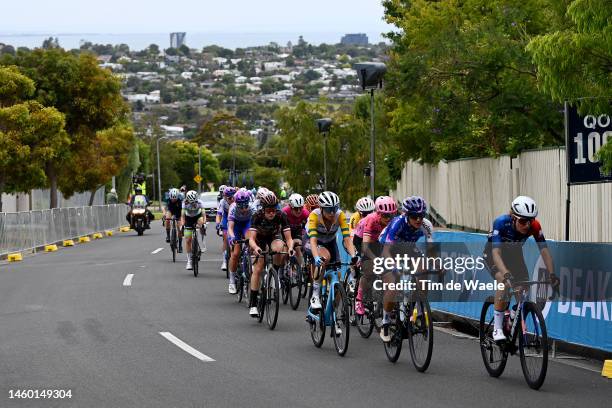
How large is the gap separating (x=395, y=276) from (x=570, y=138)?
4.65 meters

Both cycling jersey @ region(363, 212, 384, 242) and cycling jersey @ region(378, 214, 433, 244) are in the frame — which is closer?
cycling jersey @ region(378, 214, 433, 244)

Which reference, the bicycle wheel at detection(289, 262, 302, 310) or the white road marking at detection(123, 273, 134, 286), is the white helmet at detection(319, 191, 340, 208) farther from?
the white road marking at detection(123, 273, 134, 286)

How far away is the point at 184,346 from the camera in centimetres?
1379

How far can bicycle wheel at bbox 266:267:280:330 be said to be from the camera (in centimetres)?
1534

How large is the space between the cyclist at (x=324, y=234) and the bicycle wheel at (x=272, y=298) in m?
1.17

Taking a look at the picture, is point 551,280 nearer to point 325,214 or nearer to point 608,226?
point 325,214

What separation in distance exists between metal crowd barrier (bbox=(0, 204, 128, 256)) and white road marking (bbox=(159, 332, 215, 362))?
62.5ft

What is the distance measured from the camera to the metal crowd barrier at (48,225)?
111ft

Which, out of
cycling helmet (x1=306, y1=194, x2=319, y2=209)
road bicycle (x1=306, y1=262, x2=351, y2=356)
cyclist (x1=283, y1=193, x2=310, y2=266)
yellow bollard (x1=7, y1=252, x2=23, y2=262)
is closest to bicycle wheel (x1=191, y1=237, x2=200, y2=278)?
cycling helmet (x1=306, y1=194, x2=319, y2=209)

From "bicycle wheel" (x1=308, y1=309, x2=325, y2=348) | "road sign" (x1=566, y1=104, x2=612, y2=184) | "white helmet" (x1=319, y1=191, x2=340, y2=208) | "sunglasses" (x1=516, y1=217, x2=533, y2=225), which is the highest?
"road sign" (x1=566, y1=104, x2=612, y2=184)

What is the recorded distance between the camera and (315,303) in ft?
44.4

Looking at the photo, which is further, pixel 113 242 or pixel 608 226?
pixel 113 242

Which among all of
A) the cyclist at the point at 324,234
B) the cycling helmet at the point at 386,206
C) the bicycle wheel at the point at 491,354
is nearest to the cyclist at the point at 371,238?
the cycling helmet at the point at 386,206

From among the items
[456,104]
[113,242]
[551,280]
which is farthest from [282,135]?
[551,280]
